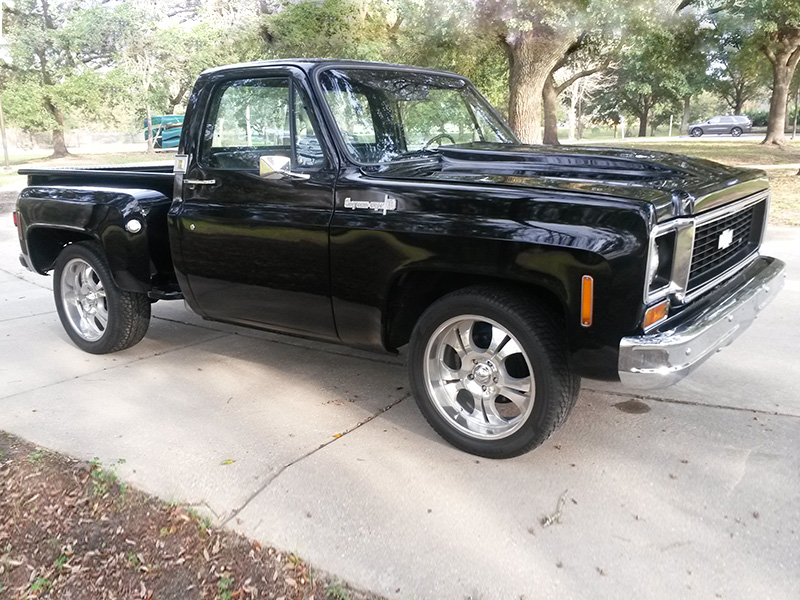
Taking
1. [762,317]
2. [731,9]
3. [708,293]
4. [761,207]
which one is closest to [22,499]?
[708,293]

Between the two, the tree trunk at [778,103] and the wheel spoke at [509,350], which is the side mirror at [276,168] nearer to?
the wheel spoke at [509,350]

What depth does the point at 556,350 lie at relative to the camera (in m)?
3.15

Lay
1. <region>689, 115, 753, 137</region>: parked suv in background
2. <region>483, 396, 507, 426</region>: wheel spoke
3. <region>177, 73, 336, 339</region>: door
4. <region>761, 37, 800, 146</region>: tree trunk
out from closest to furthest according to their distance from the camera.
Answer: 1. <region>483, 396, 507, 426</region>: wheel spoke
2. <region>177, 73, 336, 339</region>: door
3. <region>761, 37, 800, 146</region>: tree trunk
4. <region>689, 115, 753, 137</region>: parked suv in background

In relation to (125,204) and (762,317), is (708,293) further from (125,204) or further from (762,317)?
(125,204)

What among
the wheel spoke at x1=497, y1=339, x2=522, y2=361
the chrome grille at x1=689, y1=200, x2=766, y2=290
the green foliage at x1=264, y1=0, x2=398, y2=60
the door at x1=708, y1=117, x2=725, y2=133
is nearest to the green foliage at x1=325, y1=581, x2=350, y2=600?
the wheel spoke at x1=497, y1=339, x2=522, y2=361

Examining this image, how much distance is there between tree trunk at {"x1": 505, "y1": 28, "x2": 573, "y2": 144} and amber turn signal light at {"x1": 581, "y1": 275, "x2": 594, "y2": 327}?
38.8 ft

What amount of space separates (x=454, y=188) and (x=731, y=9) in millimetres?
20654

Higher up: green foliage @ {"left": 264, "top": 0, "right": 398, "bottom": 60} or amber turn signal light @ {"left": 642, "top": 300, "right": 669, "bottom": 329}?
green foliage @ {"left": 264, "top": 0, "right": 398, "bottom": 60}

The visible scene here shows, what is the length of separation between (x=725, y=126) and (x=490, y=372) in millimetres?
48741

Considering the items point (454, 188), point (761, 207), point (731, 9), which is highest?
point (731, 9)

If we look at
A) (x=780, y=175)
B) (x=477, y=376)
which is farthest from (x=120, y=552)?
(x=780, y=175)

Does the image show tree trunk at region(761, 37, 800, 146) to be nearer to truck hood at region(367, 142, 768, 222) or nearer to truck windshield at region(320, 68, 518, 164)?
truck windshield at region(320, 68, 518, 164)

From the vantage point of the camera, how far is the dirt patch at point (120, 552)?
2570 millimetres

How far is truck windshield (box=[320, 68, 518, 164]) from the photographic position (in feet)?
12.9
